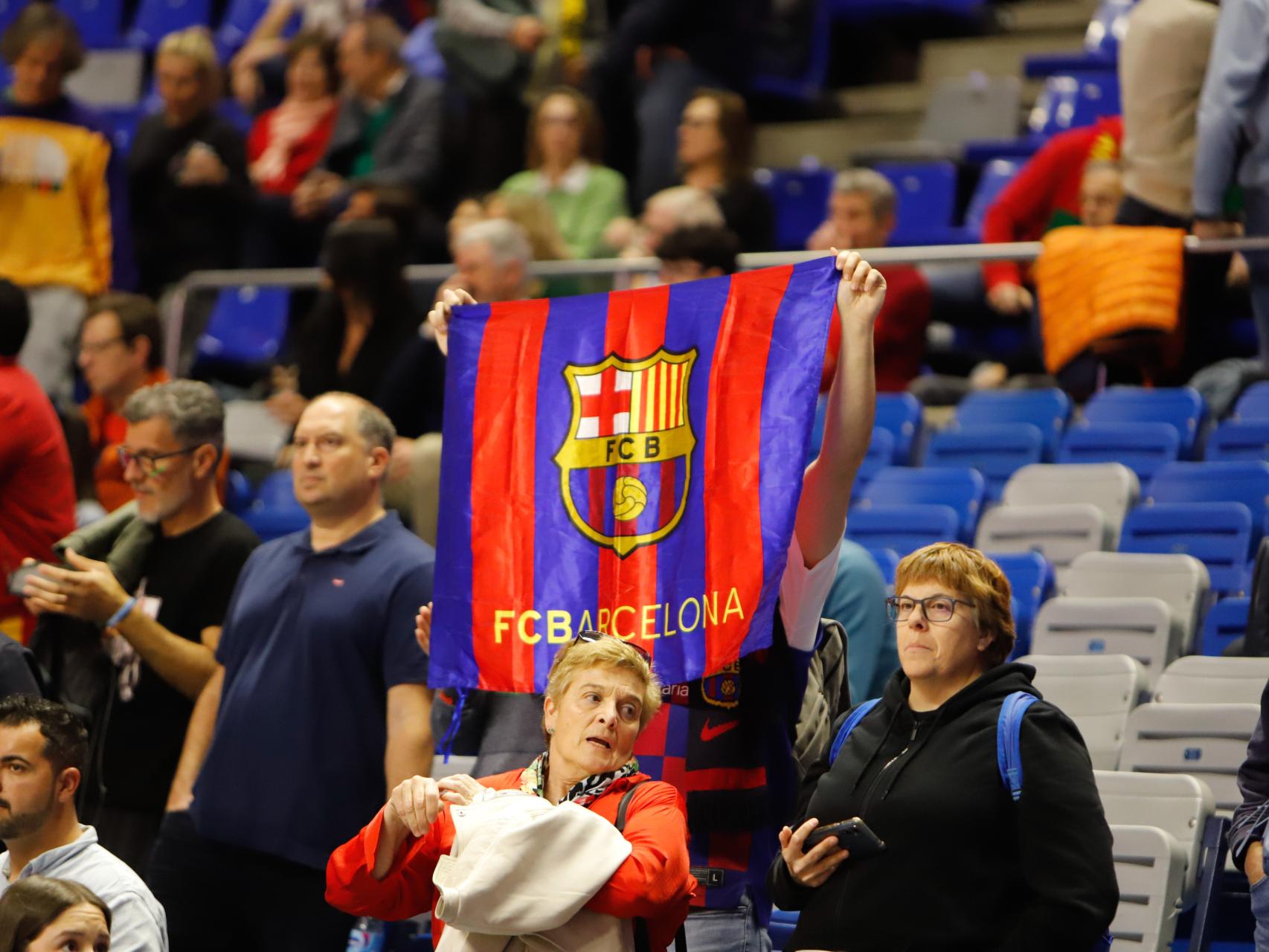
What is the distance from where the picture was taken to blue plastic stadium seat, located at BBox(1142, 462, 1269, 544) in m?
6.55

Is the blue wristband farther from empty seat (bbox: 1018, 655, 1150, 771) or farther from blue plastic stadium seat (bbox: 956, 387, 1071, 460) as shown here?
blue plastic stadium seat (bbox: 956, 387, 1071, 460)

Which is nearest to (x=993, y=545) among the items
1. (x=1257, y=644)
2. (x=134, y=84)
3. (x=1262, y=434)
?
(x=1262, y=434)

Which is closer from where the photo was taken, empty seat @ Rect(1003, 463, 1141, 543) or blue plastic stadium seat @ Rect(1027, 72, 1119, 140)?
empty seat @ Rect(1003, 463, 1141, 543)

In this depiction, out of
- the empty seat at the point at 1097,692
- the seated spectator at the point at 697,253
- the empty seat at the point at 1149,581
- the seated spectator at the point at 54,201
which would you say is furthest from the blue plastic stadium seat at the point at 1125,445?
the seated spectator at the point at 54,201

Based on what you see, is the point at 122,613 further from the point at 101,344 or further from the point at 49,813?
the point at 101,344

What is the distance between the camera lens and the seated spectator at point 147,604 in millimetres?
5375

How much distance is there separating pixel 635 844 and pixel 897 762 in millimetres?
536

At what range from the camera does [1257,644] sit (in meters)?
5.35

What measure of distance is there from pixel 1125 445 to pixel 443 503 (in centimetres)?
339

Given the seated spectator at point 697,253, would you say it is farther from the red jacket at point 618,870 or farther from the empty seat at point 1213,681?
the red jacket at point 618,870

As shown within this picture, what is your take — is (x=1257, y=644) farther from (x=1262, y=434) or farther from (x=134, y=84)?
(x=134, y=84)

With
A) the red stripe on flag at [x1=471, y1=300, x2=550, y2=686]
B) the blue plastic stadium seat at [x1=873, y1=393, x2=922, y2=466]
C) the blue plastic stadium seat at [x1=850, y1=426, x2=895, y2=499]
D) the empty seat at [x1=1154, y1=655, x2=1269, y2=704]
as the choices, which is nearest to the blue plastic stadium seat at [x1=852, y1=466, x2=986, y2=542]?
the blue plastic stadium seat at [x1=850, y1=426, x2=895, y2=499]

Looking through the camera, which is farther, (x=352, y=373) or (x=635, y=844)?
(x=352, y=373)

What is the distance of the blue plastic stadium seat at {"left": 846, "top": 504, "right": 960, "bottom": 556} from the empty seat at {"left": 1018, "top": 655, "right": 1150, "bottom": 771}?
1.19m
